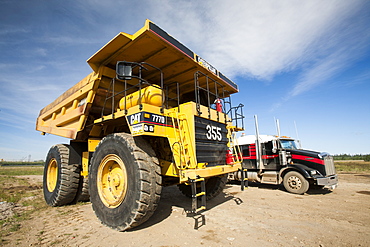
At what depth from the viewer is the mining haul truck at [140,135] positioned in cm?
346

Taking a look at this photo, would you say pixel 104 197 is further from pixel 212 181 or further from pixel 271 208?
pixel 271 208

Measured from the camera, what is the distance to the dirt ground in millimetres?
3119

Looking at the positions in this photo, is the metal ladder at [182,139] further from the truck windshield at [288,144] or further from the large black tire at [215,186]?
the truck windshield at [288,144]

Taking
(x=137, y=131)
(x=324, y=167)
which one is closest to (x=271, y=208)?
(x=324, y=167)

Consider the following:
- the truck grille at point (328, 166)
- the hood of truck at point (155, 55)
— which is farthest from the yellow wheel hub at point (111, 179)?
the truck grille at point (328, 166)

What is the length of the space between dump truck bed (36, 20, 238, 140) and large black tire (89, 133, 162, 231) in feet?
5.29

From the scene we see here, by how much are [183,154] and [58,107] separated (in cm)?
527

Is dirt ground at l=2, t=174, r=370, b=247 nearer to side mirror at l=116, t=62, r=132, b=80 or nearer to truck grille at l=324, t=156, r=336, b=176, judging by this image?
truck grille at l=324, t=156, r=336, b=176

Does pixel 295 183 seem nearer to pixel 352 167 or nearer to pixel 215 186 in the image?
pixel 215 186

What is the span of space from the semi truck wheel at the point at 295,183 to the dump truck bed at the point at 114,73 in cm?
444

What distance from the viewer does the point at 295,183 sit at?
24.9ft

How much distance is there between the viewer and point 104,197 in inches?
156


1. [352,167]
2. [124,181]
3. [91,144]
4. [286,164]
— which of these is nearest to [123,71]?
[124,181]

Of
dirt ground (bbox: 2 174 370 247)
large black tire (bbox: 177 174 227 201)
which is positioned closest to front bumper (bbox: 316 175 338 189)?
dirt ground (bbox: 2 174 370 247)
